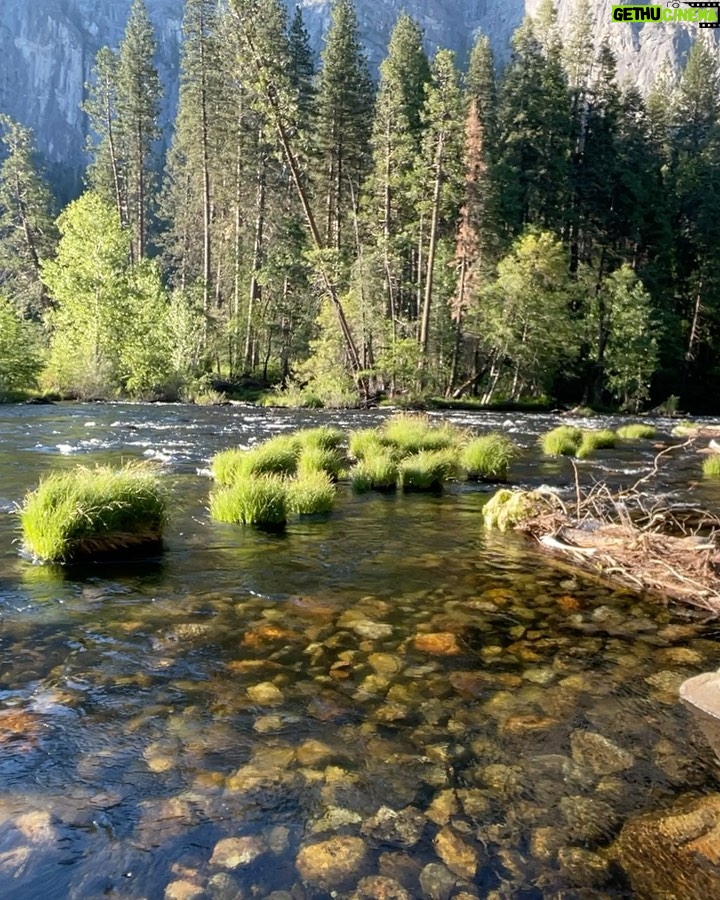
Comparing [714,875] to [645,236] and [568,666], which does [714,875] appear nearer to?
[568,666]

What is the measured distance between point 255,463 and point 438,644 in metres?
6.61

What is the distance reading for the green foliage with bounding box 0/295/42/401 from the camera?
31.0 metres

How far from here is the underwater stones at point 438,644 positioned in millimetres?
5059

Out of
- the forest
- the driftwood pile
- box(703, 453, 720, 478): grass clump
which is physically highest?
the forest

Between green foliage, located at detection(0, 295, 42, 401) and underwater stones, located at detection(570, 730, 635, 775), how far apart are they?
32.3m

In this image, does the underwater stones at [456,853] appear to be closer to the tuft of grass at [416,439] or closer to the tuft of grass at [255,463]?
the tuft of grass at [255,463]

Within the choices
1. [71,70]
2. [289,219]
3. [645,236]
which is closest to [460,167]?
[289,219]

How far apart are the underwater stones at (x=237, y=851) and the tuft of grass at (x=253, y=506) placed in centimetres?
605

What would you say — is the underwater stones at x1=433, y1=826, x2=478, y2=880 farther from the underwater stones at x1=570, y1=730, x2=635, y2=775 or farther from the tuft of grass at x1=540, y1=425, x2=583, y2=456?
the tuft of grass at x1=540, y1=425, x2=583, y2=456

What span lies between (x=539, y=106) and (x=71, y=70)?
495ft

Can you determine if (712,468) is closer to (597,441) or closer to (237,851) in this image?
(597,441)

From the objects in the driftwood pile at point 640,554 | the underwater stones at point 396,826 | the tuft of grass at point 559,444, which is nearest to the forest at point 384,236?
the tuft of grass at point 559,444

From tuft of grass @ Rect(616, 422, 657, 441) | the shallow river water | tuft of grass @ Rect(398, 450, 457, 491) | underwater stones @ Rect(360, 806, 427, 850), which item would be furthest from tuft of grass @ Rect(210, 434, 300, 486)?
tuft of grass @ Rect(616, 422, 657, 441)

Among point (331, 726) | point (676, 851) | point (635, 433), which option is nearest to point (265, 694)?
point (331, 726)
